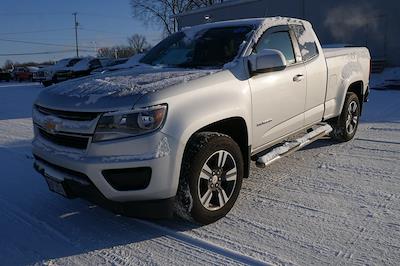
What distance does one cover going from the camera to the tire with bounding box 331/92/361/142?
629cm

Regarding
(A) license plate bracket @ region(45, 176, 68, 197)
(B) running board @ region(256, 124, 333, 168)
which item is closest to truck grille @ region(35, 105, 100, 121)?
(A) license plate bracket @ region(45, 176, 68, 197)

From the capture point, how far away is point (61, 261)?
10.5ft

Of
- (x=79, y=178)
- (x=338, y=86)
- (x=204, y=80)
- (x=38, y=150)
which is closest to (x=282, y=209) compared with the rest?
(x=204, y=80)

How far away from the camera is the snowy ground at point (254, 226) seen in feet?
10.5

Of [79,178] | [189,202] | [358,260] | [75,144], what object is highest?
[75,144]

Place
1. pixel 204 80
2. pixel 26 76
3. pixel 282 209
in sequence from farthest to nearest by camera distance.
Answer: pixel 26 76
pixel 282 209
pixel 204 80

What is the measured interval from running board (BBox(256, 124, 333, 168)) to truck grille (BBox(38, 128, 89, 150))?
6.01ft

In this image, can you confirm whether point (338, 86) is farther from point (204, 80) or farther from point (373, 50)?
point (373, 50)

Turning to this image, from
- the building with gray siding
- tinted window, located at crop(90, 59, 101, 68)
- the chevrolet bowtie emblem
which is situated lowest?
the chevrolet bowtie emblem

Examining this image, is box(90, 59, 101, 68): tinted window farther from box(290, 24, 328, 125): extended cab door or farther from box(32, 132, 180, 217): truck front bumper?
box(32, 132, 180, 217): truck front bumper

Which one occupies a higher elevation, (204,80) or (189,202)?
(204,80)

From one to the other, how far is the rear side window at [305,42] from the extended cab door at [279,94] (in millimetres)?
142

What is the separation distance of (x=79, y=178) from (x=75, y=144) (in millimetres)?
279

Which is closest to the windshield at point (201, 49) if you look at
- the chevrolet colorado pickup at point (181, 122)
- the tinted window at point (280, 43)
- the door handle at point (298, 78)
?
the chevrolet colorado pickup at point (181, 122)
